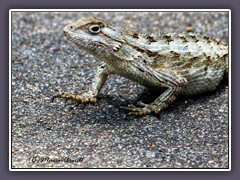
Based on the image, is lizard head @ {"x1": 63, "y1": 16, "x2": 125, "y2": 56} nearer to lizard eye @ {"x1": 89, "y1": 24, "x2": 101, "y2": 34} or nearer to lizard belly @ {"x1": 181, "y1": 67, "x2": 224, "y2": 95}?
lizard eye @ {"x1": 89, "y1": 24, "x2": 101, "y2": 34}

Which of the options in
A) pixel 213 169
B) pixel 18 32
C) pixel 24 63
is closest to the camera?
pixel 213 169

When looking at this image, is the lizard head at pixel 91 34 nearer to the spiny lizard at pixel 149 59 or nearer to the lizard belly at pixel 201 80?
the spiny lizard at pixel 149 59

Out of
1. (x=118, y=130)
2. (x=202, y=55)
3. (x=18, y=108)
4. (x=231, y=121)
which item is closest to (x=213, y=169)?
(x=231, y=121)

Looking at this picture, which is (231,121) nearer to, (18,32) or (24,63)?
(24,63)

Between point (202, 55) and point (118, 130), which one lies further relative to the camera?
point (202, 55)
